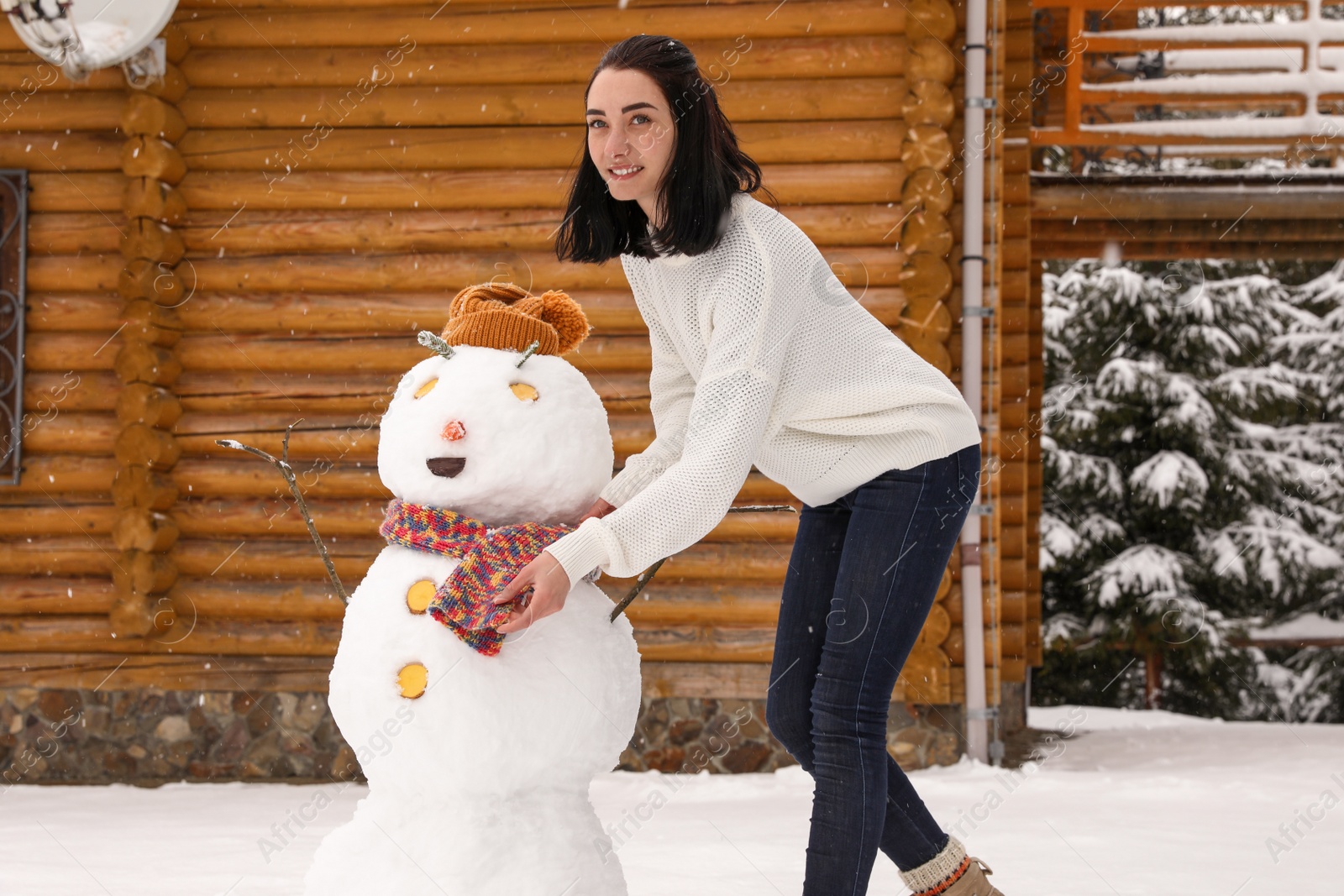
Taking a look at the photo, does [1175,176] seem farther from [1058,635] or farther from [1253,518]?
[1253,518]

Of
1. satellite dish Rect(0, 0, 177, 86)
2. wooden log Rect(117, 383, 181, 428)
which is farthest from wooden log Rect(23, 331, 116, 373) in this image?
satellite dish Rect(0, 0, 177, 86)

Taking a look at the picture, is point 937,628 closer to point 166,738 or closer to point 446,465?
point 446,465

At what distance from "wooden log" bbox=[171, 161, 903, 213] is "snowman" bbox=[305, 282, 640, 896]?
2820 millimetres

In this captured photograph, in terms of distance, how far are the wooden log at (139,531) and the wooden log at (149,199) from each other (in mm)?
1245

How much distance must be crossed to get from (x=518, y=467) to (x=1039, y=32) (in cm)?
595

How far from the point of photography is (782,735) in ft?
7.30

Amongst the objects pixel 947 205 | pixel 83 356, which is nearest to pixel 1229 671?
pixel 947 205

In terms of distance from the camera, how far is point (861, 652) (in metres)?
2.00

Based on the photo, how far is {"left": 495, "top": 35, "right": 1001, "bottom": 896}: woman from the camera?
6.15 feet

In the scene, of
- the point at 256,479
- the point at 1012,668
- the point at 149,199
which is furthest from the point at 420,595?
the point at 1012,668

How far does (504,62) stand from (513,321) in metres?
2.98

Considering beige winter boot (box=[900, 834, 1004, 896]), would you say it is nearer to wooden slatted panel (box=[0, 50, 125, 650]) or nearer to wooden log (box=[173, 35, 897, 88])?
wooden log (box=[173, 35, 897, 88])

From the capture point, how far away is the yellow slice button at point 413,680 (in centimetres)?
203

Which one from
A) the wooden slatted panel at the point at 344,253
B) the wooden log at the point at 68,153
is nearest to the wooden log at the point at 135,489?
the wooden slatted panel at the point at 344,253
